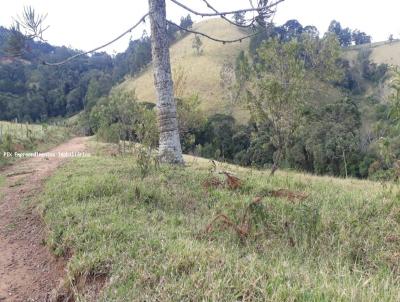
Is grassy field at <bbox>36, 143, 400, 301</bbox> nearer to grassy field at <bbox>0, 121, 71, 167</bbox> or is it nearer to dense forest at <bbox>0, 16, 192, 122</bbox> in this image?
grassy field at <bbox>0, 121, 71, 167</bbox>

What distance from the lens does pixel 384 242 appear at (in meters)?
3.43

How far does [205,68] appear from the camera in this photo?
202ft

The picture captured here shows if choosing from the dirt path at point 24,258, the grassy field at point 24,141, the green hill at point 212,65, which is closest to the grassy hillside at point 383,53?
the green hill at point 212,65

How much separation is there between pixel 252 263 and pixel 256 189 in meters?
2.48

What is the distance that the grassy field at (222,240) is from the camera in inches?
93.0

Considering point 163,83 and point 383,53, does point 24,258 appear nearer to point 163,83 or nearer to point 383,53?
point 163,83

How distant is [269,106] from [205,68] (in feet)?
179

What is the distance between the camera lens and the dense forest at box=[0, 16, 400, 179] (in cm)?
847

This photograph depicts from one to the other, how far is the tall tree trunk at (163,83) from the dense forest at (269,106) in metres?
2.05

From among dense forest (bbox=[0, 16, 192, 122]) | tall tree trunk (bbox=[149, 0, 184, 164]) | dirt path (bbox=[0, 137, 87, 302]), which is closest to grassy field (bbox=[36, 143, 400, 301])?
dirt path (bbox=[0, 137, 87, 302])

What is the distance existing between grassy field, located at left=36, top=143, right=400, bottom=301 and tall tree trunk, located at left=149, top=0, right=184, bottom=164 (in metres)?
1.69

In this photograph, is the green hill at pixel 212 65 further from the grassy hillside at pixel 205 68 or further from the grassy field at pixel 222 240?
the grassy field at pixel 222 240

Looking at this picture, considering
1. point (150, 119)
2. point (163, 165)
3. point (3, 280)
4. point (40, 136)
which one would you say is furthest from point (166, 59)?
point (40, 136)

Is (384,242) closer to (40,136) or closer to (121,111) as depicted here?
(121,111)
